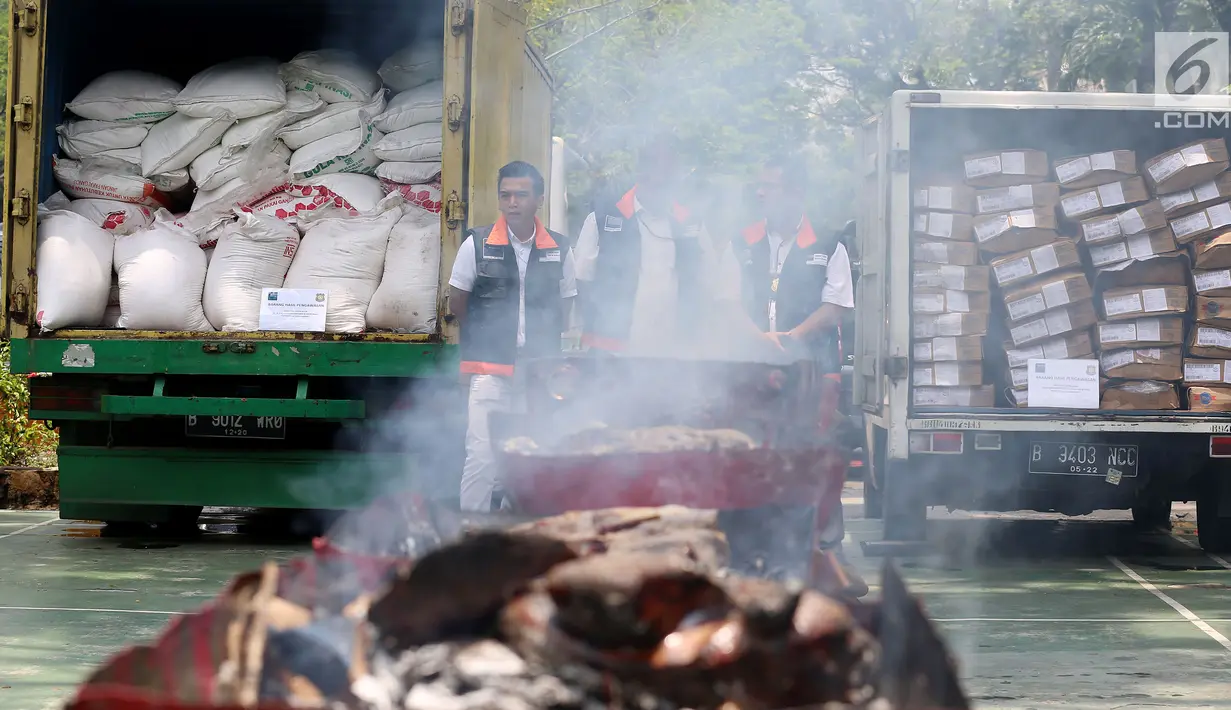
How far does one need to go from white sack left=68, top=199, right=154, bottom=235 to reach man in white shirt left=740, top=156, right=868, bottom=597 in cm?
334

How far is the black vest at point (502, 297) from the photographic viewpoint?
5.42 meters

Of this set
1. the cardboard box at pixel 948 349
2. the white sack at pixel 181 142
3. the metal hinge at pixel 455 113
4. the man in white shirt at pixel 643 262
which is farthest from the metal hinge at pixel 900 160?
the white sack at pixel 181 142

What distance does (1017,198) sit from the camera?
6.84m

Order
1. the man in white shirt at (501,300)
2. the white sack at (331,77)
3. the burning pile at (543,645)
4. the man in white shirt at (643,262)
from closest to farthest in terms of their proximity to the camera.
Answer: the burning pile at (543,645) → the man in white shirt at (501,300) → the man in white shirt at (643,262) → the white sack at (331,77)

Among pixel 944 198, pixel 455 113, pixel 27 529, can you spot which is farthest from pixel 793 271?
pixel 27 529

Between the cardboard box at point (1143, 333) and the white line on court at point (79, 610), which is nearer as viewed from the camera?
the white line on court at point (79, 610)

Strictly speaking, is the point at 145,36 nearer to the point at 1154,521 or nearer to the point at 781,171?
the point at 781,171

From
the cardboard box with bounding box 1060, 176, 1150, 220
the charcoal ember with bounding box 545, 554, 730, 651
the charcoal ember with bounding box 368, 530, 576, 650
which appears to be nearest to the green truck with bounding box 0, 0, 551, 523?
the cardboard box with bounding box 1060, 176, 1150, 220

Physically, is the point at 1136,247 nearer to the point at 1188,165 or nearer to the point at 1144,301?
the point at 1144,301

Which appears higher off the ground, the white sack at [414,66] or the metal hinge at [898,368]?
the white sack at [414,66]

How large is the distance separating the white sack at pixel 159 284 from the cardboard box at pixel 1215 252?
5270mm

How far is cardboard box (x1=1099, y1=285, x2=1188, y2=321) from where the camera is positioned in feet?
21.9

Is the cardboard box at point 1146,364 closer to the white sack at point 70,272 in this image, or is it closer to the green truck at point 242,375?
the green truck at point 242,375

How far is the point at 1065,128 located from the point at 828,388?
337 centimetres
